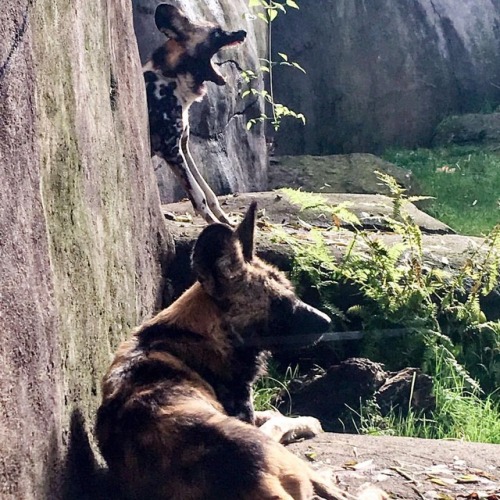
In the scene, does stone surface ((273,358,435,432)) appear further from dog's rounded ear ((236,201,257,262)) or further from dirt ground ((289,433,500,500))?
dog's rounded ear ((236,201,257,262))

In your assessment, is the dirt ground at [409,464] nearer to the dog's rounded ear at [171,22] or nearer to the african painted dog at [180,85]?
the african painted dog at [180,85]

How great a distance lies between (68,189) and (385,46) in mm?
12925

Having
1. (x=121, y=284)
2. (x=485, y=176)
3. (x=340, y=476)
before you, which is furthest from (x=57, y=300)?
(x=485, y=176)

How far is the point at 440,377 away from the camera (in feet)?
19.4

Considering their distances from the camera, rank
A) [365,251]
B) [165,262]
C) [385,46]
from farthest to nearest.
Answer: [385,46]
[365,251]
[165,262]

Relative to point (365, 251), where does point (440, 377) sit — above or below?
below

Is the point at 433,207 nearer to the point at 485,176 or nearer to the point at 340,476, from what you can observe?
the point at 485,176

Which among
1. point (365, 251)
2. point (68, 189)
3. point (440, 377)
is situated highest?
point (68, 189)

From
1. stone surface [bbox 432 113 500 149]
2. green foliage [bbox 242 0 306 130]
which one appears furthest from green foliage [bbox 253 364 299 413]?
stone surface [bbox 432 113 500 149]

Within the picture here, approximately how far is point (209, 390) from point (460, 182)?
1034 cm

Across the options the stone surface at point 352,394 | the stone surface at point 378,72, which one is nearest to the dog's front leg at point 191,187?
the stone surface at point 352,394

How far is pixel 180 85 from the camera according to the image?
7590 mm

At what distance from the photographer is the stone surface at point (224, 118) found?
895 centimetres

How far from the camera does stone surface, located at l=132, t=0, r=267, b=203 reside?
895cm
